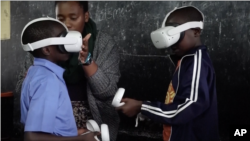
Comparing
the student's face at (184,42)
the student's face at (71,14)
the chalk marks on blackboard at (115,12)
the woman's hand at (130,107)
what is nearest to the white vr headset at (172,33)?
the student's face at (184,42)

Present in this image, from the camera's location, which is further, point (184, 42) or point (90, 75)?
point (90, 75)

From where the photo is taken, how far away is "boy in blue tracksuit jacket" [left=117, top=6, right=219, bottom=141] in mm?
1965

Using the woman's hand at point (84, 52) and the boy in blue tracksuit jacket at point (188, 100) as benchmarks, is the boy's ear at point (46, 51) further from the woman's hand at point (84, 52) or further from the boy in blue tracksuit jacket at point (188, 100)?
the boy in blue tracksuit jacket at point (188, 100)

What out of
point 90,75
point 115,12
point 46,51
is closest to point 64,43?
point 46,51

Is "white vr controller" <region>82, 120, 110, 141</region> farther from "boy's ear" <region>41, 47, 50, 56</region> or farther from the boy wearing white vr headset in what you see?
"boy's ear" <region>41, 47, 50, 56</region>

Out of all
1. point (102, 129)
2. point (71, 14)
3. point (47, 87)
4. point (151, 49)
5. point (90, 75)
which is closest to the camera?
point (47, 87)

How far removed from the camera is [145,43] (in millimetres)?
3629

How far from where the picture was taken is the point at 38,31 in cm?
205

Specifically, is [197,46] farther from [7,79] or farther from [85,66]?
[7,79]

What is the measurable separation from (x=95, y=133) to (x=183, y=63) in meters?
0.63

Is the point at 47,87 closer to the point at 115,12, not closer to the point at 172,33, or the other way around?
the point at 172,33

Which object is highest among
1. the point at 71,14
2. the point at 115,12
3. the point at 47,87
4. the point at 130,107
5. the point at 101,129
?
the point at 115,12

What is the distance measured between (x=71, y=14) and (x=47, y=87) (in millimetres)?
688

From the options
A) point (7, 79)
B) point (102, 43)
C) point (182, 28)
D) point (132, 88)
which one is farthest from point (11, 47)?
point (182, 28)
